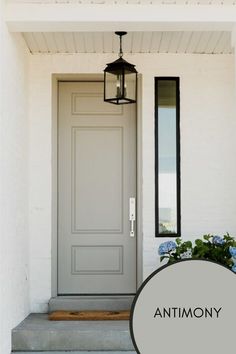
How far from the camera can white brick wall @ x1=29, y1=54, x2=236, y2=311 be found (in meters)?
4.82

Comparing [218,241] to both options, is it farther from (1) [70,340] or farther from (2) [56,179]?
(2) [56,179]

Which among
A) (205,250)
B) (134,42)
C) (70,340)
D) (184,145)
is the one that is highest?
(134,42)

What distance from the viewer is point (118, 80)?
14.2 ft

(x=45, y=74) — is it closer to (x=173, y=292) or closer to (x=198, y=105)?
(x=198, y=105)

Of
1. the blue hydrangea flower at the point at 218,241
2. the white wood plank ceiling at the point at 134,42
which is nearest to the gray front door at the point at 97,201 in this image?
the white wood plank ceiling at the point at 134,42

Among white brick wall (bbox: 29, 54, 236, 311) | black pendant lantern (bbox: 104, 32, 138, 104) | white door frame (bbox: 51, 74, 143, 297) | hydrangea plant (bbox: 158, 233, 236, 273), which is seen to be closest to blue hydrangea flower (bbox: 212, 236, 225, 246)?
hydrangea plant (bbox: 158, 233, 236, 273)

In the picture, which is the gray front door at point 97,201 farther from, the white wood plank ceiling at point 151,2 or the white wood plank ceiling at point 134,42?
the white wood plank ceiling at point 151,2

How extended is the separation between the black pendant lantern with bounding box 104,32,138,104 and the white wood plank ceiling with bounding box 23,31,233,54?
246 mm

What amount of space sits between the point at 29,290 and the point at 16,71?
193 centimetres

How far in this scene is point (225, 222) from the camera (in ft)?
15.8

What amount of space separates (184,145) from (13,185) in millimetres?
1622

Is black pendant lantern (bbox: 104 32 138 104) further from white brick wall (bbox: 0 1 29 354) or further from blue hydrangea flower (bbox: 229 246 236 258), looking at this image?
blue hydrangea flower (bbox: 229 246 236 258)

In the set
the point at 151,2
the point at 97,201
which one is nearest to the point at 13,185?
the point at 97,201

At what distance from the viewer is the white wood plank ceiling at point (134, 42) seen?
441cm
